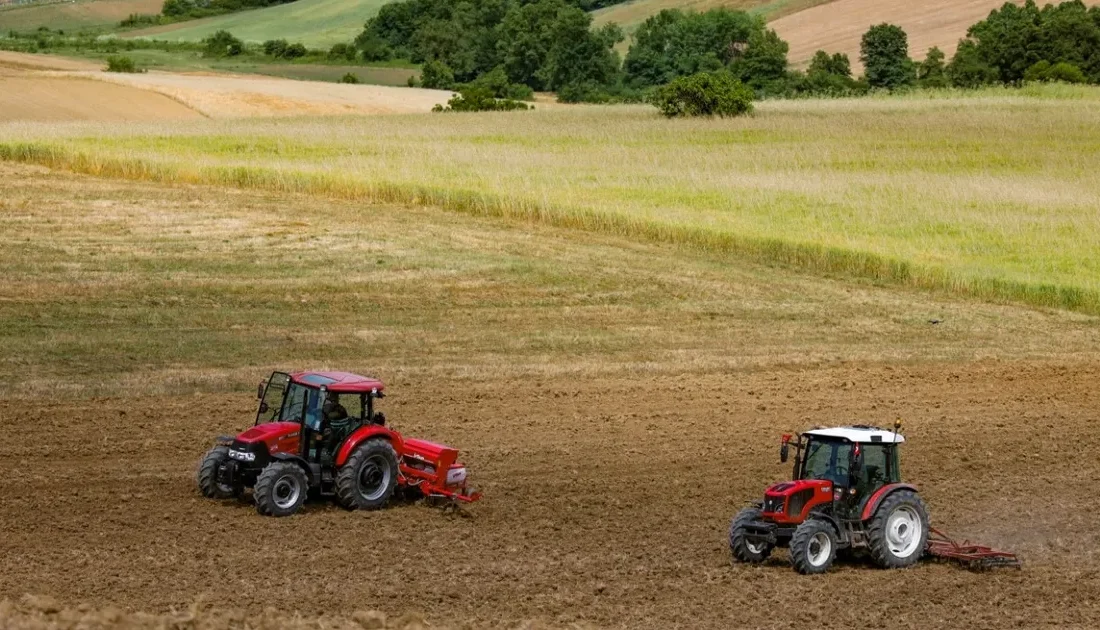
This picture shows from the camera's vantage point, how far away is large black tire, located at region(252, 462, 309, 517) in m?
14.4

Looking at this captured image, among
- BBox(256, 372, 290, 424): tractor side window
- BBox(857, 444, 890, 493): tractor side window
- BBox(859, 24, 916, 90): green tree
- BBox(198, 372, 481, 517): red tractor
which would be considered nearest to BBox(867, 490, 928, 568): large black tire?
BBox(857, 444, 890, 493): tractor side window

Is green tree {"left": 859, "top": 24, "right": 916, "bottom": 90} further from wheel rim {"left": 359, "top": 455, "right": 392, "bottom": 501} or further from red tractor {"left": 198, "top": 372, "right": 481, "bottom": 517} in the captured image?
wheel rim {"left": 359, "top": 455, "right": 392, "bottom": 501}

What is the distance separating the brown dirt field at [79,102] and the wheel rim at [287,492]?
47083mm

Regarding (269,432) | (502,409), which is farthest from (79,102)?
(269,432)

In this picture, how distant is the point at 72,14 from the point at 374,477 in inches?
5093

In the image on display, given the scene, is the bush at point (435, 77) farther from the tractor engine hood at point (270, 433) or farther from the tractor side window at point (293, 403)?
the tractor engine hood at point (270, 433)

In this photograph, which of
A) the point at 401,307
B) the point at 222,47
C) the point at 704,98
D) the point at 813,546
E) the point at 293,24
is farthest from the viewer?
the point at 293,24

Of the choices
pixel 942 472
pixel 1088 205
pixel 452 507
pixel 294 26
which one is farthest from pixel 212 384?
pixel 294 26

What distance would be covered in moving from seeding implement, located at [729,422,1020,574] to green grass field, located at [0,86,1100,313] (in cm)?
1692

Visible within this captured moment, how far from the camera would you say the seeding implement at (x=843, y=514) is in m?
13.3

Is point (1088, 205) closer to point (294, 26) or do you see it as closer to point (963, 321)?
point (963, 321)

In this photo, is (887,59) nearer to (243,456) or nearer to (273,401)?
(273,401)

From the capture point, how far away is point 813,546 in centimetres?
1324

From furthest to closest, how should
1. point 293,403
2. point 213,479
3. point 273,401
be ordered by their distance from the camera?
point 273,401 < point 293,403 < point 213,479
